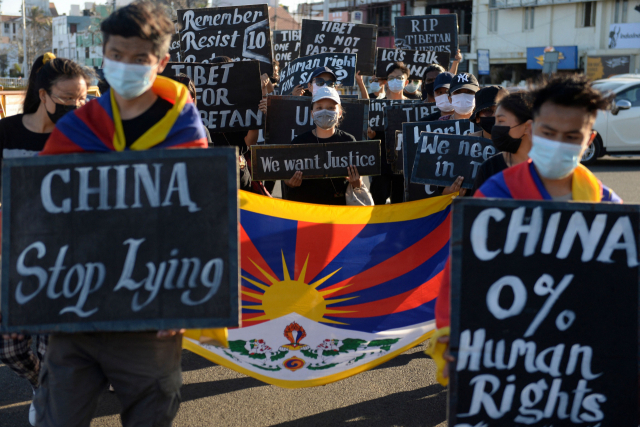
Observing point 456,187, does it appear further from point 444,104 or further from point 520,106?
point 444,104

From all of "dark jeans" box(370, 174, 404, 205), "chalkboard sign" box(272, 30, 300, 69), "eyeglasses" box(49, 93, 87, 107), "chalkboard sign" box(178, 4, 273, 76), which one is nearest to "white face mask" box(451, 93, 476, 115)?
"dark jeans" box(370, 174, 404, 205)

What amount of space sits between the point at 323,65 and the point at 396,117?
1.68 metres

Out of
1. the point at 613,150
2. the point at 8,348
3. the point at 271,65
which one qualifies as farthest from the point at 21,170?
the point at 613,150

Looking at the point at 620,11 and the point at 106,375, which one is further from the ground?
the point at 620,11

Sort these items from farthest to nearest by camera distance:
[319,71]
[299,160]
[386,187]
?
1. [319,71]
2. [386,187]
3. [299,160]

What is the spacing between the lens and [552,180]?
250cm

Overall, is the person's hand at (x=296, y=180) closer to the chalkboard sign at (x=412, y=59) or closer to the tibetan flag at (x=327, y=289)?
the tibetan flag at (x=327, y=289)

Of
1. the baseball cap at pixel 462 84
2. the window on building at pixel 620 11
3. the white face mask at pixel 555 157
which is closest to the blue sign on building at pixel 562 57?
the window on building at pixel 620 11

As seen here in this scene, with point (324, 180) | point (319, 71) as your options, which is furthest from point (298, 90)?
point (324, 180)

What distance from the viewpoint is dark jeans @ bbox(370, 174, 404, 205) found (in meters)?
6.92

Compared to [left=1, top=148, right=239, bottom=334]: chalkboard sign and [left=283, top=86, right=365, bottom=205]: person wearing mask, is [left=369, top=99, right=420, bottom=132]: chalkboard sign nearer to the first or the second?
[left=283, top=86, right=365, bottom=205]: person wearing mask

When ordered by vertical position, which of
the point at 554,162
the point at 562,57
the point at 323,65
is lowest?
the point at 554,162

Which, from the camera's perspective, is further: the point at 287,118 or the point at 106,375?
the point at 287,118

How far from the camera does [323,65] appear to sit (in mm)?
8047
